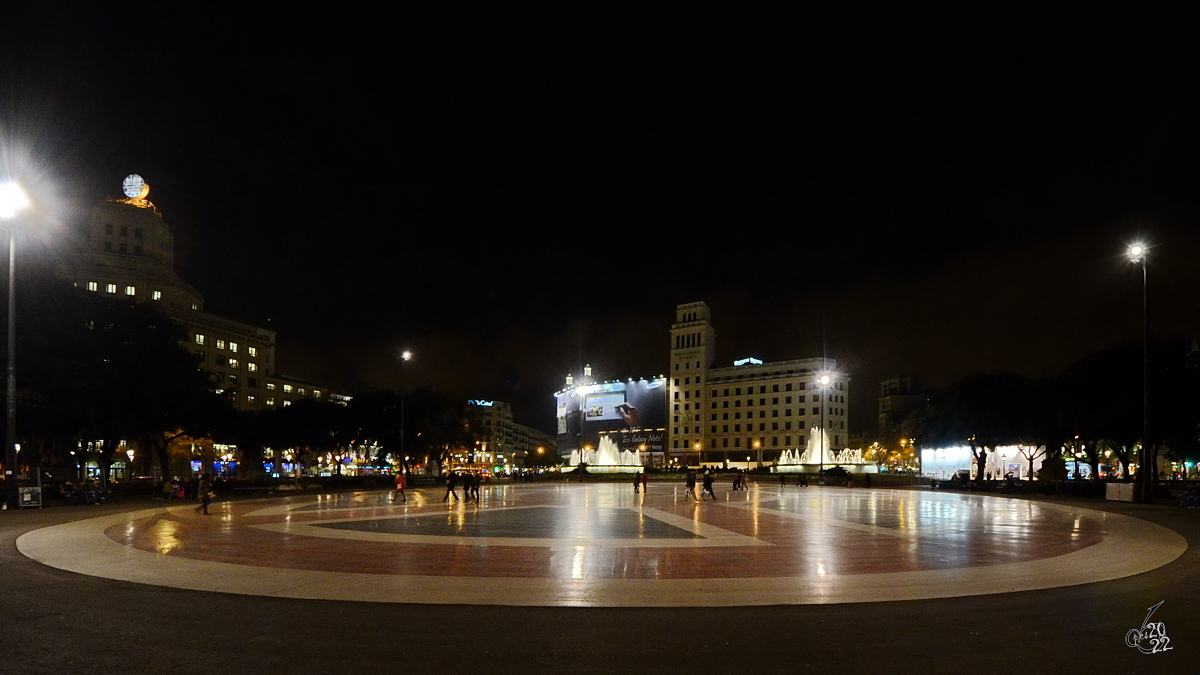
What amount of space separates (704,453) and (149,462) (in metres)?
115

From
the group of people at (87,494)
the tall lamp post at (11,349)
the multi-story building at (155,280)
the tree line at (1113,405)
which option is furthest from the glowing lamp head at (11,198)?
the multi-story building at (155,280)

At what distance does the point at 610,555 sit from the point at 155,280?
380ft

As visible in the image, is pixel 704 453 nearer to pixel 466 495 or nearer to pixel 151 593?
pixel 466 495

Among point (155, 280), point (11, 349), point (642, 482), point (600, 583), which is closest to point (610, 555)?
point (600, 583)

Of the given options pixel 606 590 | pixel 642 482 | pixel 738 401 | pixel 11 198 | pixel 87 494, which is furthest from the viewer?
pixel 738 401

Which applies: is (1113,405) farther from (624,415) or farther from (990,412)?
(624,415)

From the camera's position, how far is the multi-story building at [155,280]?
10962 centimetres

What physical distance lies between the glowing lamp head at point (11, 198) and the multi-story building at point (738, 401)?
147 m

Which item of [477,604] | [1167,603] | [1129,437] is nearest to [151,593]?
[477,604]

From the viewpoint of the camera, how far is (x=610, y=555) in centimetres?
1725

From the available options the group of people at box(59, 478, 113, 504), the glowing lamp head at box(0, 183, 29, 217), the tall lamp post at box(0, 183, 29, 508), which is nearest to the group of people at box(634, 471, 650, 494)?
the group of people at box(59, 478, 113, 504)

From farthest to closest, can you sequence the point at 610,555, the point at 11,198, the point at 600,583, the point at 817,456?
1. the point at 817,456
2. the point at 11,198
3. the point at 610,555
4. the point at 600,583

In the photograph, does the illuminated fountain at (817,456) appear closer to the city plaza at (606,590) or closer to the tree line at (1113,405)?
the tree line at (1113,405)

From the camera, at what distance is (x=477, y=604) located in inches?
455
